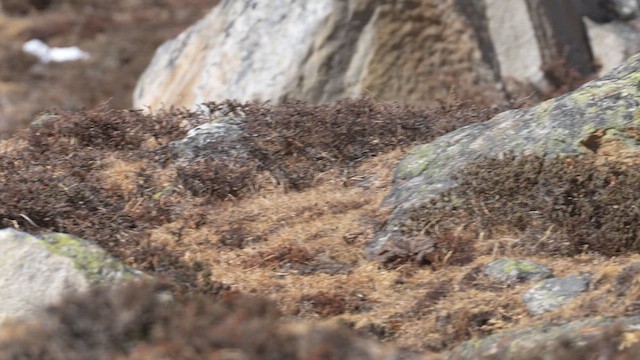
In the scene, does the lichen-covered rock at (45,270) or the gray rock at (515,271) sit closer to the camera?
the lichen-covered rock at (45,270)

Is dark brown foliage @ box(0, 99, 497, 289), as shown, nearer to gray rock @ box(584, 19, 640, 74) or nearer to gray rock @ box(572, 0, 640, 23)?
gray rock @ box(584, 19, 640, 74)

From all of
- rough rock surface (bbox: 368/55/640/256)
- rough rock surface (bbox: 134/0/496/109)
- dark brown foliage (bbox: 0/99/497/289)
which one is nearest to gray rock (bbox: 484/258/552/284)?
rough rock surface (bbox: 368/55/640/256)

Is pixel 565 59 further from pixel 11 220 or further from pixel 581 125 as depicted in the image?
pixel 11 220

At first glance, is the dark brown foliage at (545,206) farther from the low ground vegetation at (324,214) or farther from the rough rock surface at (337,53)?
the rough rock surface at (337,53)

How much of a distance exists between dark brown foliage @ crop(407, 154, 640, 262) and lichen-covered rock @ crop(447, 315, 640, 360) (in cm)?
148

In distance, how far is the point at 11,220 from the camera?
651 cm

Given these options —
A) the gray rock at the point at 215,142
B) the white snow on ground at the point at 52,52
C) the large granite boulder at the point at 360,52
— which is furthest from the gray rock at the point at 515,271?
the white snow on ground at the point at 52,52

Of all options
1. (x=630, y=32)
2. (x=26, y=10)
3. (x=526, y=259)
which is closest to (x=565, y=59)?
(x=630, y=32)

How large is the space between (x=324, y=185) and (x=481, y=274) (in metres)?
2.16

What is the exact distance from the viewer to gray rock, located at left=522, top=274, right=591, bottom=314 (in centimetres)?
550

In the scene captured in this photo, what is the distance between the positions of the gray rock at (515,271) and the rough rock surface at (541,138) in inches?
30.2

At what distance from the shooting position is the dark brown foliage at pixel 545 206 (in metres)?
6.34

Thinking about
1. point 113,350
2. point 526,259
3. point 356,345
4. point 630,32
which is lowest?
point 630,32

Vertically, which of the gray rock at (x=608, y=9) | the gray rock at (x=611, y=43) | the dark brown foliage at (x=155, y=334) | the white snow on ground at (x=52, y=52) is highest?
the dark brown foliage at (x=155, y=334)
